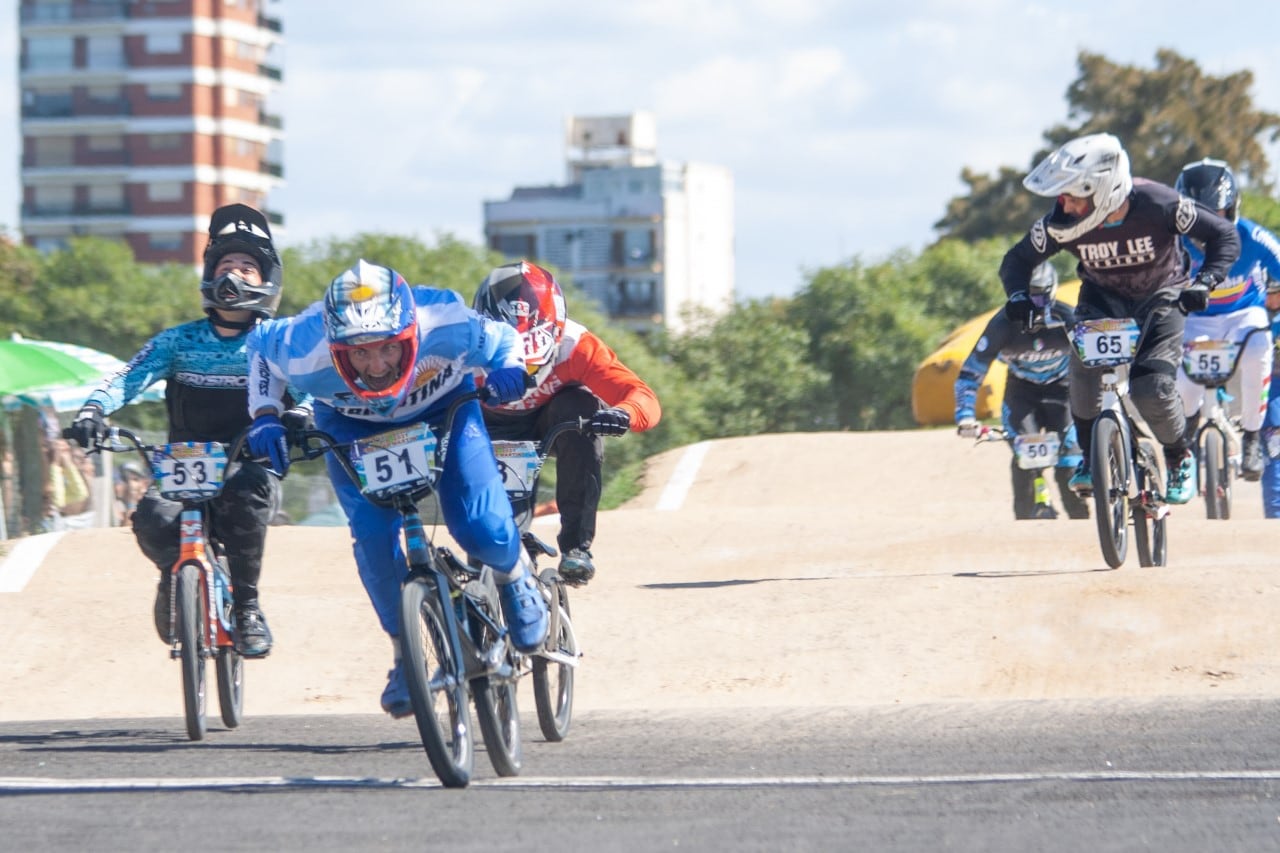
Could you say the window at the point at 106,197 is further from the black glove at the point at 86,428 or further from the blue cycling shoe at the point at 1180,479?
the black glove at the point at 86,428

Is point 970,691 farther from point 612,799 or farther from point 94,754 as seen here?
point 94,754

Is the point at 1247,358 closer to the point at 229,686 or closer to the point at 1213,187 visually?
the point at 1213,187

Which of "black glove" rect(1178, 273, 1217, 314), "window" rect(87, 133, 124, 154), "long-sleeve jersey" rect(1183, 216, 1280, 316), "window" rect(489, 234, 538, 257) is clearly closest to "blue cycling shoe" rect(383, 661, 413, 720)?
"black glove" rect(1178, 273, 1217, 314)

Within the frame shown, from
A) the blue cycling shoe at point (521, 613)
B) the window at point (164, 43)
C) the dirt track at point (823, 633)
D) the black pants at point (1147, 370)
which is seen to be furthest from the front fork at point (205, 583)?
the window at point (164, 43)

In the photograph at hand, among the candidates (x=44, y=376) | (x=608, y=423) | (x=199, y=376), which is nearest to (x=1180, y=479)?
(x=608, y=423)

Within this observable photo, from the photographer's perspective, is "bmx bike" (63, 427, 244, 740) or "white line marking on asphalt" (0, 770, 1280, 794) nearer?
"white line marking on asphalt" (0, 770, 1280, 794)

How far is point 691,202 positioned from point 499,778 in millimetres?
113321

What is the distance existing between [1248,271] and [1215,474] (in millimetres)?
1493

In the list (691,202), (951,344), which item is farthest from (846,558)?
(691,202)

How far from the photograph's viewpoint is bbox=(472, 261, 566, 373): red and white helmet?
8.74 m

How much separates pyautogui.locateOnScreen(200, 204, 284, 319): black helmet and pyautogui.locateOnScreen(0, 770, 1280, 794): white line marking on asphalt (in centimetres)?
242

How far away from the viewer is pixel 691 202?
11950 cm

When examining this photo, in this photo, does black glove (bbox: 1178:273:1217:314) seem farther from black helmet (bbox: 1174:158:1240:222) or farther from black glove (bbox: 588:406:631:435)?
black glove (bbox: 588:406:631:435)

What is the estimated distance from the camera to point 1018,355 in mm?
14344
